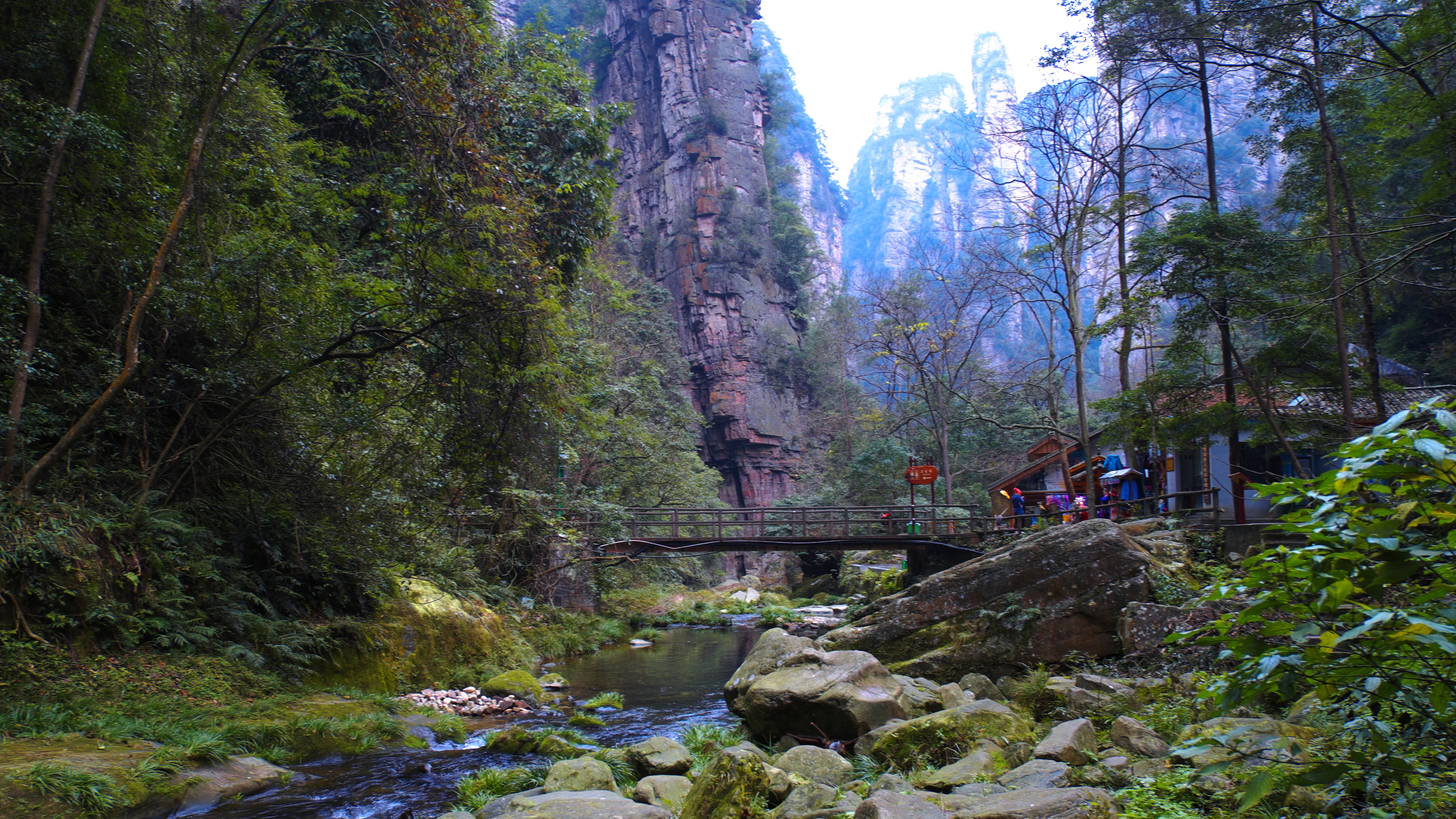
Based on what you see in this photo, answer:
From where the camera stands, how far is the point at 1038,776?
4.69m

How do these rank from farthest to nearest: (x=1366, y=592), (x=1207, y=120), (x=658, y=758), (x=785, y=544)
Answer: (x=785, y=544), (x=1207, y=120), (x=658, y=758), (x=1366, y=592)

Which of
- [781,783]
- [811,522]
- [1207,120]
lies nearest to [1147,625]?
[781,783]

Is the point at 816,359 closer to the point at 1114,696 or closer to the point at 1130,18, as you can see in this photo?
the point at 1130,18

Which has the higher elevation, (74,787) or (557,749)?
(74,787)

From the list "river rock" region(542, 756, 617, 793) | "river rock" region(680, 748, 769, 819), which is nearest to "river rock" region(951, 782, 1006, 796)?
"river rock" region(680, 748, 769, 819)

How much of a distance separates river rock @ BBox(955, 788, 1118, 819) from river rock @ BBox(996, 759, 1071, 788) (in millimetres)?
332

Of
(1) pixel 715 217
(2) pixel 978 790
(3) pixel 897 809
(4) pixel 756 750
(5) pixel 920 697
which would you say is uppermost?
(1) pixel 715 217

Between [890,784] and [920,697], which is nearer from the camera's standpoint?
[890,784]

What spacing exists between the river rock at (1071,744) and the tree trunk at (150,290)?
8.33 metres

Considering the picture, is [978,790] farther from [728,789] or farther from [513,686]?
[513,686]

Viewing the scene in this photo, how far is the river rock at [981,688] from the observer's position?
8641mm

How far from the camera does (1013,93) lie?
9938 cm

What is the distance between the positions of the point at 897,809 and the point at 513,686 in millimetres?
8673

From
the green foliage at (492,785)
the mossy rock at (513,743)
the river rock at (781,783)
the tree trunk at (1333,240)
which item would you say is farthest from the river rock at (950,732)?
the tree trunk at (1333,240)
